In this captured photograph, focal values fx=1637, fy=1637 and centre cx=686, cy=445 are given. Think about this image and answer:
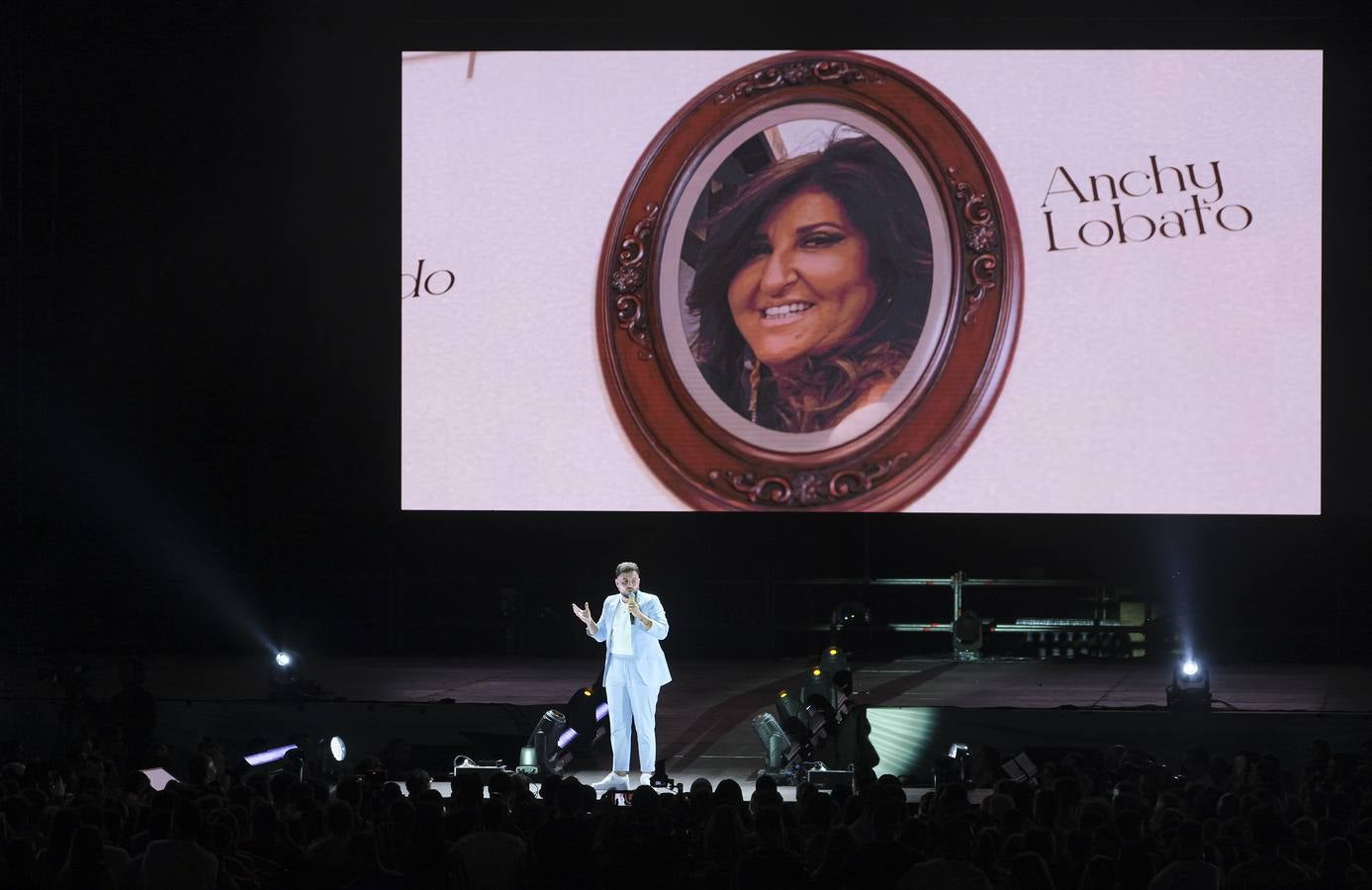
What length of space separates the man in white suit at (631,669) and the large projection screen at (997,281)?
4.10 m

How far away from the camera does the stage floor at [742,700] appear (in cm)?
989

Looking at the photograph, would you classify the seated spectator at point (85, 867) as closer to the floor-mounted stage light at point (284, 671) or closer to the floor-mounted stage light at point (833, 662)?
the floor-mounted stage light at point (833, 662)

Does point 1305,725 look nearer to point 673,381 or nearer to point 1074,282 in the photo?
point 1074,282

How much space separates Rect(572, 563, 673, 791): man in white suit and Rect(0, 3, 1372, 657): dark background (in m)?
5.10

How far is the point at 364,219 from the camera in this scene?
15117 millimetres

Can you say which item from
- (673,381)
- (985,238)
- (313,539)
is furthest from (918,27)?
(313,539)

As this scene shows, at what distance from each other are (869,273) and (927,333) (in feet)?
2.33

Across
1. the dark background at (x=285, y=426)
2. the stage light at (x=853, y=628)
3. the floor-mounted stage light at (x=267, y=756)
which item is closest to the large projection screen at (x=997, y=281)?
the dark background at (x=285, y=426)

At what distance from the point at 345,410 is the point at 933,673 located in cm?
595

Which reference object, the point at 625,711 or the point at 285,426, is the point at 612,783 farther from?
the point at 285,426

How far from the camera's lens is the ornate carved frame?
13.8 m

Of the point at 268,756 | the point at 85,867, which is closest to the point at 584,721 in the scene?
the point at 268,756

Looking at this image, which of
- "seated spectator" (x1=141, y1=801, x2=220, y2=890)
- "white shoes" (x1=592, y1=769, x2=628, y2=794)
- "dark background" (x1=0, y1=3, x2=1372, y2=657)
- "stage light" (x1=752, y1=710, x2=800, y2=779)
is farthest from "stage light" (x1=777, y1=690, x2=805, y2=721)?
"seated spectator" (x1=141, y1=801, x2=220, y2=890)

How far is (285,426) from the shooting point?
1548cm
